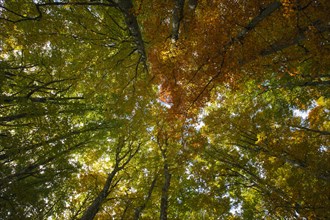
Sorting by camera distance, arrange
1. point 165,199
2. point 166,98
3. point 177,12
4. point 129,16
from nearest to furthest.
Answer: point 177,12 → point 129,16 → point 166,98 → point 165,199

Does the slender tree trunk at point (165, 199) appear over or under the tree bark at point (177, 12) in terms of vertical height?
under

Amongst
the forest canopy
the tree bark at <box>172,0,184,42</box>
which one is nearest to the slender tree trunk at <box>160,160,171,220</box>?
the forest canopy

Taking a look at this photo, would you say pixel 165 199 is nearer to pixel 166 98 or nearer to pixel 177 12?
pixel 166 98

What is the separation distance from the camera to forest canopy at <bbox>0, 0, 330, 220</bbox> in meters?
4.75

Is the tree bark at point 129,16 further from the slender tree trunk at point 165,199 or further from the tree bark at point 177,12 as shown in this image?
the slender tree trunk at point 165,199

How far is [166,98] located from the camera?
6.29 meters

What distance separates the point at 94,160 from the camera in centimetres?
1065

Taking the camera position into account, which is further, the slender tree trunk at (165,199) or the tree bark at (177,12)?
Answer: the slender tree trunk at (165,199)

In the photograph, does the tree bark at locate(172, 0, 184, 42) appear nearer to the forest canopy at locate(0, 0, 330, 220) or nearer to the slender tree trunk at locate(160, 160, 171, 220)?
the forest canopy at locate(0, 0, 330, 220)

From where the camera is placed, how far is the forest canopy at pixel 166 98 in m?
→ 4.75

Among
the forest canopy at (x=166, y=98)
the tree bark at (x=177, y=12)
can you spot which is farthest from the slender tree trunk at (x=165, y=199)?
the tree bark at (x=177, y=12)

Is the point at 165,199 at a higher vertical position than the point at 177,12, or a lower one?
lower

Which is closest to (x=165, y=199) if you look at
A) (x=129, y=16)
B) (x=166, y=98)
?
(x=166, y=98)

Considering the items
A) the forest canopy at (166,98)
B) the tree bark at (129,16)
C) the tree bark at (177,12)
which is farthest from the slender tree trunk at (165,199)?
the tree bark at (177,12)
